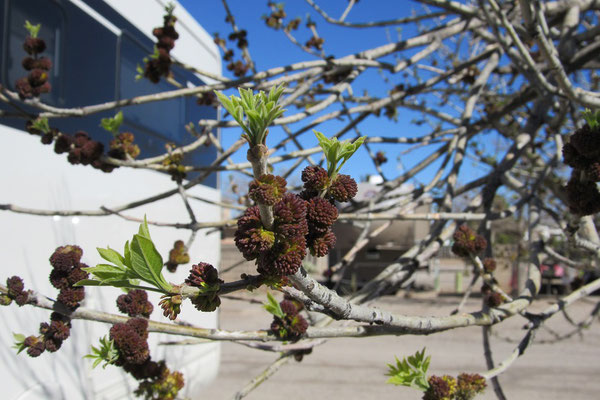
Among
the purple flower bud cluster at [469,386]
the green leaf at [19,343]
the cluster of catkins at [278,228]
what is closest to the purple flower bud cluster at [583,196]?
the purple flower bud cluster at [469,386]

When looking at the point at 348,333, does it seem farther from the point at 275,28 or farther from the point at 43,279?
the point at 275,28

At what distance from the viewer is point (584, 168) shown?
4.22 ft

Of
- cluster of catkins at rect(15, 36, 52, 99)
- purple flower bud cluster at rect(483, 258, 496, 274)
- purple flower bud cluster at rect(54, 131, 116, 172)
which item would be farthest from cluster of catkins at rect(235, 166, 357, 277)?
cluster of catkins at rect(15, 36, 52, 99)

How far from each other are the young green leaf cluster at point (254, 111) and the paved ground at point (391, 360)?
4.37 metres

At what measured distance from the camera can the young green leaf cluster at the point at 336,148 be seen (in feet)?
2.34

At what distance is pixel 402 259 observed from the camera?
2.28 m

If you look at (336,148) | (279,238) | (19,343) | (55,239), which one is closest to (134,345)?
(19,343)

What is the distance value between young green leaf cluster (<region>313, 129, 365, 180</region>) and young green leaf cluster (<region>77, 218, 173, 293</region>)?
0.30 m

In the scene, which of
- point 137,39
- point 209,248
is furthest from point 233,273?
point 137,39

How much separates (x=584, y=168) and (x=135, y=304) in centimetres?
136

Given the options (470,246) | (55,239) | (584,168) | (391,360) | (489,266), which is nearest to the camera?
(584,168)

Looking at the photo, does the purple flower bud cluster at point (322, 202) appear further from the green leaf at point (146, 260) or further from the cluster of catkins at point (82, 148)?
the cluster of catkins at point (82, 148)

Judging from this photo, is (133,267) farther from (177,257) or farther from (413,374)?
(177,257)

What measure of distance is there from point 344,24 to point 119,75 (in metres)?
1.86
